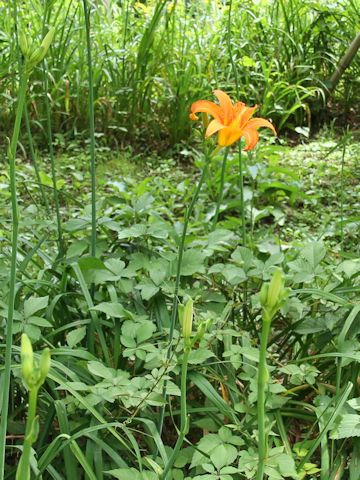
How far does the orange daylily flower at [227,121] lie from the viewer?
40.6 inches

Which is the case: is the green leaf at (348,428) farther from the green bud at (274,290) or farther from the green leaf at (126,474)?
the green bud at (274,290)

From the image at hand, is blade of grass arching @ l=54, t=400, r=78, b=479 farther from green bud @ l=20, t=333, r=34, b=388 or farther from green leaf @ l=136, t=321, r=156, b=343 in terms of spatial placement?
green bud @ l=20, t=333, r=34, b=388

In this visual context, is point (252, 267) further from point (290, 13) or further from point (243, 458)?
point (290, 13)

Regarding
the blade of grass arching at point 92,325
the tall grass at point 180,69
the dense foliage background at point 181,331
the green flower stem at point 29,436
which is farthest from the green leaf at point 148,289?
the tall grass at point 180,69

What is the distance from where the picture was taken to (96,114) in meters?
4.22

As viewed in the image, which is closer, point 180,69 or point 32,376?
point 32,376

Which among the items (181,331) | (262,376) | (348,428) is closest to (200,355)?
(181,331)

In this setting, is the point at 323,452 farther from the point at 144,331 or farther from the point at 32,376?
the point at 32,376

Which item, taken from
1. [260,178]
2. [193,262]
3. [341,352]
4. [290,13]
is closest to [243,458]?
[341,352]

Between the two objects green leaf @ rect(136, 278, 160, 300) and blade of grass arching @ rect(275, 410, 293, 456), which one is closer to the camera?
blade of grass arching @ rect(275, 410, 293, 456)

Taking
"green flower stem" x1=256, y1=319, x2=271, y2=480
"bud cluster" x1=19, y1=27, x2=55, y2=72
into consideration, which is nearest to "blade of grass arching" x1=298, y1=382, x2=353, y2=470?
"green flower stem" x1=256, y1=319, x2=271, y2=480

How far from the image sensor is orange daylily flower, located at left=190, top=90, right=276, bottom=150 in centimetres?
103

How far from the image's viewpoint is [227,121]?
1.07m

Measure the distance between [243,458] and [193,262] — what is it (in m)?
0.48
